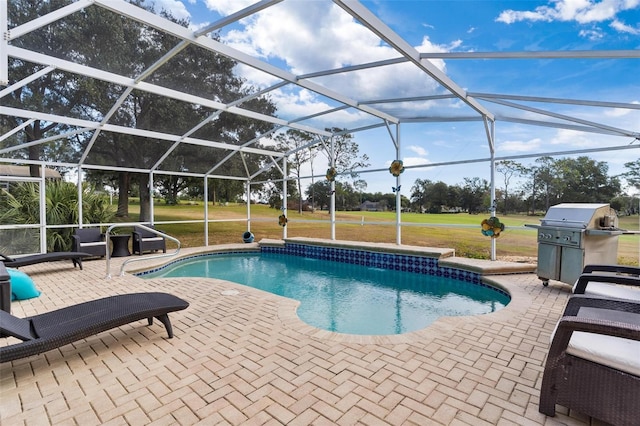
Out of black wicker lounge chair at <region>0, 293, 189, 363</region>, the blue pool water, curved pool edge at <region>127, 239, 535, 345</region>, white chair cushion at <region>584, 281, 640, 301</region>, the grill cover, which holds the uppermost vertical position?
the grill cover

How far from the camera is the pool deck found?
209 centimetres

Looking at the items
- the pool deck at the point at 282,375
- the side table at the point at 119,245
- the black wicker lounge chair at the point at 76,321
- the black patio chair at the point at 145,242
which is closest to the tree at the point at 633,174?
the pool deck at the point at 282,375

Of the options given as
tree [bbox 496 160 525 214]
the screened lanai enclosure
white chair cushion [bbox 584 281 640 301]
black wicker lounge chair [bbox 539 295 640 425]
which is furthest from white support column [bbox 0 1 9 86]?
tree [bbox 496 160 525 214]

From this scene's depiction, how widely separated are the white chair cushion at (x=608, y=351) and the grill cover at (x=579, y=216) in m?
3.56

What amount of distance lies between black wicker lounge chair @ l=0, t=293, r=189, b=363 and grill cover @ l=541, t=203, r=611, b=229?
19.0 ft

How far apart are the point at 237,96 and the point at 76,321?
5035 millimetres

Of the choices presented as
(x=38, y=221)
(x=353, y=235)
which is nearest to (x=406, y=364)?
(x=353, y=235)

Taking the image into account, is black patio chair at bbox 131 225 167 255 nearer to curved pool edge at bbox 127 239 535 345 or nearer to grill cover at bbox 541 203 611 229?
curved pool edge at bbox 127 239 535 345

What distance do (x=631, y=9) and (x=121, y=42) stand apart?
21.1ft

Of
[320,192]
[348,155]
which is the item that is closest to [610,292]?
[348,155]

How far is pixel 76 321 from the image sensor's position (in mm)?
2865

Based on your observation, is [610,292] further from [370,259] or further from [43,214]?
[43,214]

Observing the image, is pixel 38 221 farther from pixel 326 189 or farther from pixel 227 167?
A: pixel 326 189

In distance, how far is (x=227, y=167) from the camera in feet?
36.1
